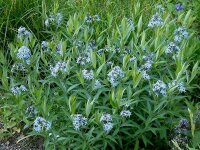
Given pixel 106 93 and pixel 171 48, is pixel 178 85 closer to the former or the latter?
pixel 171 48

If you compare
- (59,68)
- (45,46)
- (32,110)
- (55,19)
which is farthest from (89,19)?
(32,110)

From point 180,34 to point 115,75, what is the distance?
923mm

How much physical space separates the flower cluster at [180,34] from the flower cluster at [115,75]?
2.41ft

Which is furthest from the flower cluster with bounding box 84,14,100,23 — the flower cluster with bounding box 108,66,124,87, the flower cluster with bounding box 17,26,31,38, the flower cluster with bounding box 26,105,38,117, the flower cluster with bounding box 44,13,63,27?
the flower cluster with bounding box 26,105,38,117

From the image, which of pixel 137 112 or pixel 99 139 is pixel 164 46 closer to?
pixel 137 112

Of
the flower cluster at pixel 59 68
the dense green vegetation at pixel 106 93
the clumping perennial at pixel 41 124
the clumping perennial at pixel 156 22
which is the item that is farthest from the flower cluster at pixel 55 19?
the clumping perennial at pixel 41 124

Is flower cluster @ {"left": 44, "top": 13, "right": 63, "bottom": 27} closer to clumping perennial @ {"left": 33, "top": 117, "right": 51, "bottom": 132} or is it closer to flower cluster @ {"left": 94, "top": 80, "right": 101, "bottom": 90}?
flower cluster @ {"left": 94, "top": 80, "right": 101, "bottom": 90}

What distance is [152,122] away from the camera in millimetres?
3225

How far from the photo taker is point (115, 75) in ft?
9.91

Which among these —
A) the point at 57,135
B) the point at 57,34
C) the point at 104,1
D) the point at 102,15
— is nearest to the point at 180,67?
the point at 57,135

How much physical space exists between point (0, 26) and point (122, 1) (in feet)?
4.74

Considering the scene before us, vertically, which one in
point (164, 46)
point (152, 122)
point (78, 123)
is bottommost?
point (152, 122)

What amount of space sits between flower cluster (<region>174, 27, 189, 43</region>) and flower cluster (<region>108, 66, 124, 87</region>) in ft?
2.41

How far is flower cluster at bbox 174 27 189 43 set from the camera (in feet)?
11.8
